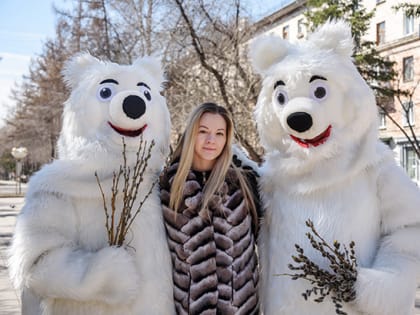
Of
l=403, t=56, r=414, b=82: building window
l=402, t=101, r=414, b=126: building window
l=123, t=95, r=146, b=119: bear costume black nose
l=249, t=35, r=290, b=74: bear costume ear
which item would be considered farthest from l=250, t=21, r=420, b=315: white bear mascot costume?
l=403, t=56, r=414, b=82: building window

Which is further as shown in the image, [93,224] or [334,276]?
[93,224]

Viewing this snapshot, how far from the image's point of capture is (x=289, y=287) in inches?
104

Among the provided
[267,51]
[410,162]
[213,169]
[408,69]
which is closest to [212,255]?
[213,169]

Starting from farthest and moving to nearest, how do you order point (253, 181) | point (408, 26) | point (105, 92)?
point (408, 26) → point (253, 181) → point (105, 92)

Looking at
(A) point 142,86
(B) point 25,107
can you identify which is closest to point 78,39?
(B) point 25,107

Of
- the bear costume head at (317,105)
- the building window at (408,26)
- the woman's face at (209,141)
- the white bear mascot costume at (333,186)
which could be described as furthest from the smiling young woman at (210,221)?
the building window at (408,26)

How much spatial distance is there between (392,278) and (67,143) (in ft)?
5.75

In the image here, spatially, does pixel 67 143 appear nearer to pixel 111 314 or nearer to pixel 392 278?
pixel 111 314

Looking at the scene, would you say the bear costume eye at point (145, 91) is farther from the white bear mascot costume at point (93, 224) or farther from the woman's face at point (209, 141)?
the woman's face at point (209, 141)

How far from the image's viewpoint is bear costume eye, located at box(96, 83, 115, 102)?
9.23 ft

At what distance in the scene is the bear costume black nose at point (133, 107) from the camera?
8.93 ft

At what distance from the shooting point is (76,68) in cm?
304

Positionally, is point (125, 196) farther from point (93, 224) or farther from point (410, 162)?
point (410, 162)

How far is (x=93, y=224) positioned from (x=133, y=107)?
0.62 m
